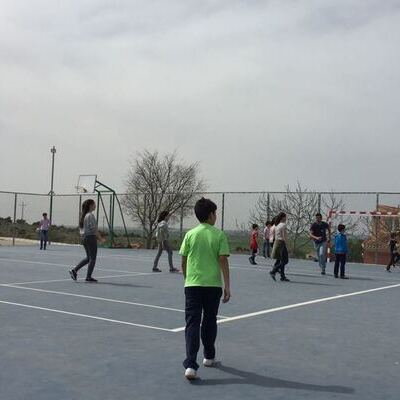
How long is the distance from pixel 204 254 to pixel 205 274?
0.21m

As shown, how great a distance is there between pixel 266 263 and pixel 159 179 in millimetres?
15832

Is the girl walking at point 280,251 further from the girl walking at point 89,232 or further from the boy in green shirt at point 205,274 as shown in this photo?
the boy in green shirt at point 205,274

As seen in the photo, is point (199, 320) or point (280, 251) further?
point (280, 251)

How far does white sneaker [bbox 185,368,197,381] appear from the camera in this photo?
5691 mm

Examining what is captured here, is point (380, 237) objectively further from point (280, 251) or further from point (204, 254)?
point (204, 254)

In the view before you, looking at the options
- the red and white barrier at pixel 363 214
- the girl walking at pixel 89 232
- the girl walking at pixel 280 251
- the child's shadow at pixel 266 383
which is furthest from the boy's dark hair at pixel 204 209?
the red and white barrier at pixel 363 214

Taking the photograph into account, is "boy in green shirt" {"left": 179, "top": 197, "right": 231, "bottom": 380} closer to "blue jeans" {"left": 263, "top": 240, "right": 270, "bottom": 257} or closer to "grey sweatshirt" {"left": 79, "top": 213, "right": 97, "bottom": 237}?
"grey sweatshirt" {"left": 79, "top": 213, "right": 97, "bottom": 237}

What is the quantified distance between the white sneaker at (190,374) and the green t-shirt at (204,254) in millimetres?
844

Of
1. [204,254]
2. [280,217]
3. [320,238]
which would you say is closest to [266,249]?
[320,238]

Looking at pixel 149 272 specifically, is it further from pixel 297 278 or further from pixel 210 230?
pixel 210 230

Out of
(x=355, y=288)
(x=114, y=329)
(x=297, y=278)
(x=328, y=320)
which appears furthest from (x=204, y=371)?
(x=297, y=278)

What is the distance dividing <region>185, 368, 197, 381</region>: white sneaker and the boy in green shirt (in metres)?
0.27

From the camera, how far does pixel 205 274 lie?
240 inches

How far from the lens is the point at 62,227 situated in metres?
37.3
